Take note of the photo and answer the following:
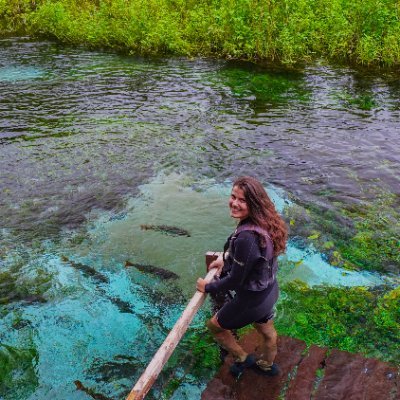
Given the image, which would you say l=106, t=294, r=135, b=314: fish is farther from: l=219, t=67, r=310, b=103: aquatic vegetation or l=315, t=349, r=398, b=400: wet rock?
l=219, t=67, r=310, b=103: aquatic vegetation

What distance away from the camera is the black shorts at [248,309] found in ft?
14.0

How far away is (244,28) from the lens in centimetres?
1576

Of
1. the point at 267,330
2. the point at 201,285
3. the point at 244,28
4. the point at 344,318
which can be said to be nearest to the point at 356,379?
the point at 267,330

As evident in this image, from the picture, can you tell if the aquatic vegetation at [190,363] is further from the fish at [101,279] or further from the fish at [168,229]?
the fish at [168,229]

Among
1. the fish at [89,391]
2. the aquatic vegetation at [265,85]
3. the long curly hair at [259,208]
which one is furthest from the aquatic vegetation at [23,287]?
the aquatic vegetation at [265,85]

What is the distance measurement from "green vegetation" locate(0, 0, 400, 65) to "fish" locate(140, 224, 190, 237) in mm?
9508

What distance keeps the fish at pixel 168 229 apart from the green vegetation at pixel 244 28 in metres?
9.51

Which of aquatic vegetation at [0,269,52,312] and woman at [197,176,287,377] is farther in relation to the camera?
aquatic vegetation at [0,269,52,312]

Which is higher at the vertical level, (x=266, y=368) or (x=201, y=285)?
(x=201, y=285)

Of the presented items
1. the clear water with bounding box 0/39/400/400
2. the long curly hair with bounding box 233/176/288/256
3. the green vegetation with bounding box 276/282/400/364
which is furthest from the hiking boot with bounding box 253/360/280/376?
the long curly hair with bounding box 233/176/288/256

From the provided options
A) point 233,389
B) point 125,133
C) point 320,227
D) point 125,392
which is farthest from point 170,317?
point 125,133

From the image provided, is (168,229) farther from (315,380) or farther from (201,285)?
(315,380)

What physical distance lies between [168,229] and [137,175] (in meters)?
2.28

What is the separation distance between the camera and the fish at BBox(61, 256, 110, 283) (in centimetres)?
690
